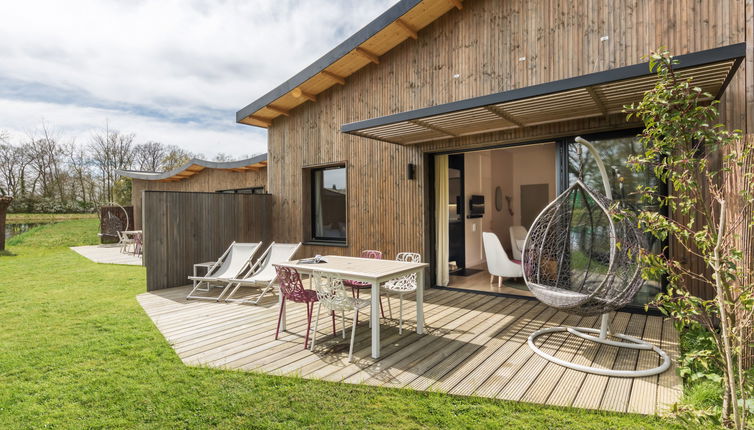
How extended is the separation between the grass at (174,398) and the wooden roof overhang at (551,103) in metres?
2.74

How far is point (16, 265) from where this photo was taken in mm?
9375

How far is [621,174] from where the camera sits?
4613 millimetres

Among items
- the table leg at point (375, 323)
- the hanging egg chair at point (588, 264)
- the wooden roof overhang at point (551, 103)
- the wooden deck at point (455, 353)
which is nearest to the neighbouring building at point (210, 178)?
the wooden roof overhang at point (551, 103)

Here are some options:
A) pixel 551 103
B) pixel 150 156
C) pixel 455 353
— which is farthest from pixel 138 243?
pixel 150 156

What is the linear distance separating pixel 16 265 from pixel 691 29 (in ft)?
45.6

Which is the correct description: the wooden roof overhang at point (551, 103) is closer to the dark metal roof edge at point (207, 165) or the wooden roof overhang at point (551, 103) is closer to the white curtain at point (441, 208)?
the white curtain at point (441, 208)

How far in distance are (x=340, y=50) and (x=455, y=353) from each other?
5074mm

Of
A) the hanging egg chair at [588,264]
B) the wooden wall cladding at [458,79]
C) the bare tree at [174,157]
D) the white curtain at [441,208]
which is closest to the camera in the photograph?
the hanging egg chair at [588,264]

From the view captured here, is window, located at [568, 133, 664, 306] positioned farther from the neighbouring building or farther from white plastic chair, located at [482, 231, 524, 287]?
the neighbouring building

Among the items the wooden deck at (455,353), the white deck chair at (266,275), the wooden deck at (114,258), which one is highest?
the white deck chair at (266,275)

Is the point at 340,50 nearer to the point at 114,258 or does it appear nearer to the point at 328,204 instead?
the point at 328,204

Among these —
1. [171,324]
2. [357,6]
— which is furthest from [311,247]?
[357,6]

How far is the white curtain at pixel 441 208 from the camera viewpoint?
640cm

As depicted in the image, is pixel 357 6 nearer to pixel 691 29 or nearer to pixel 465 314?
pixel 691 29
